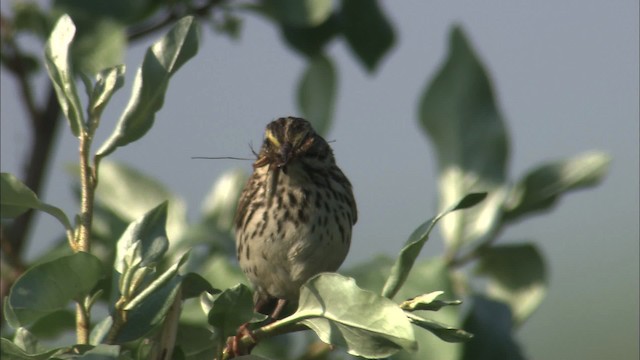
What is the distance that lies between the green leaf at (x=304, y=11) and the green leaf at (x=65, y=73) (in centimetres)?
147

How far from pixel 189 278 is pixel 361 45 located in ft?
6.30

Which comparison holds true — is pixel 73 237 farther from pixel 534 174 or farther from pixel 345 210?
pixel 345 210

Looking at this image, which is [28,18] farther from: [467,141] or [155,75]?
[155,75]

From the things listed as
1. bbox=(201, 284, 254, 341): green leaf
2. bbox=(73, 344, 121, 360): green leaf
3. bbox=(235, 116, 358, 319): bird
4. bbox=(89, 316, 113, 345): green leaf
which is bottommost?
bbox=(235, 116, 358, 319): bird

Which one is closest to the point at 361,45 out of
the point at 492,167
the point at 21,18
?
the point at 492,167

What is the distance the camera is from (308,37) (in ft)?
11.9

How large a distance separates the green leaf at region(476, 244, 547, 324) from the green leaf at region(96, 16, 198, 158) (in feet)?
4.94

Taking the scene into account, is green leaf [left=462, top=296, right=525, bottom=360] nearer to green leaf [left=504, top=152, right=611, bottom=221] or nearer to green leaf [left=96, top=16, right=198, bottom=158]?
green leaf [left=504, top=152, right=611, bottom=221]

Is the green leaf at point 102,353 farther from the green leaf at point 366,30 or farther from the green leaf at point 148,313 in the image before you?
the green leaf at point 366,30

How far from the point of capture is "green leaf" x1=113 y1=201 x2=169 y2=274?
1.89 meters

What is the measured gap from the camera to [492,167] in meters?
3.16

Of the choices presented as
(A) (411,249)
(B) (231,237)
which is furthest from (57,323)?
(A) (411,249)

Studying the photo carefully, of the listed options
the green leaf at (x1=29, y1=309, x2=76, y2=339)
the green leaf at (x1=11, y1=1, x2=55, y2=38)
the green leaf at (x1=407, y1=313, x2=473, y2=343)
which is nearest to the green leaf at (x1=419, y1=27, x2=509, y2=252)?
the green leaf at (x1=29, y1=309, x2=76, y2=339)

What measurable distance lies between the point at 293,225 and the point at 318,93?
40 cm
